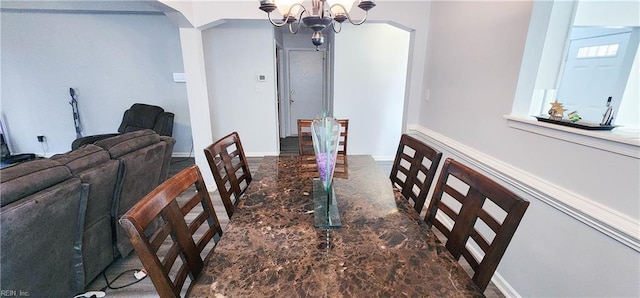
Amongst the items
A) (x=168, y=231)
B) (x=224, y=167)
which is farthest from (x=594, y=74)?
(x=168, y=231)

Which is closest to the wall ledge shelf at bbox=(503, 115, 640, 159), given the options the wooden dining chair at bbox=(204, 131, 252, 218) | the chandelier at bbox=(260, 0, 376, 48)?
the chandelier at bbox=(260, 0, 376, 48)

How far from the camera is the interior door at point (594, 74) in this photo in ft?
5.48

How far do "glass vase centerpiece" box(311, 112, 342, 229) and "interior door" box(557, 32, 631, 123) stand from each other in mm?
1694

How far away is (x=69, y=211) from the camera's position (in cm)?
141

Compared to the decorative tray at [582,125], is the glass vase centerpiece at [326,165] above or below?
below

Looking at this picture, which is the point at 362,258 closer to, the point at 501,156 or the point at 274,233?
the point at 274,233

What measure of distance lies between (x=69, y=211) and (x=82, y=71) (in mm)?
4037

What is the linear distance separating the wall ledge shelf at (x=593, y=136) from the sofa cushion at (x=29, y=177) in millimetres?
2527

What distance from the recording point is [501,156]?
176 cm

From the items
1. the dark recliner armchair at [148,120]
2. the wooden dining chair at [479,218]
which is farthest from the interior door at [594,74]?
the dark recliner armchair at [148,120]

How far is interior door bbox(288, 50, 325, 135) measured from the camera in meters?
5.79

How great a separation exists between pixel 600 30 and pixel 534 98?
2.24ft

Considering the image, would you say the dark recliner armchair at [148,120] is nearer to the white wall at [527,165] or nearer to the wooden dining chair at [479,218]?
the white wall at [527,165]

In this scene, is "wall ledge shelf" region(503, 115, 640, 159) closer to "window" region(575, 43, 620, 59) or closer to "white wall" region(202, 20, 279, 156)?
"window" region(575, 43, 620, 59)
